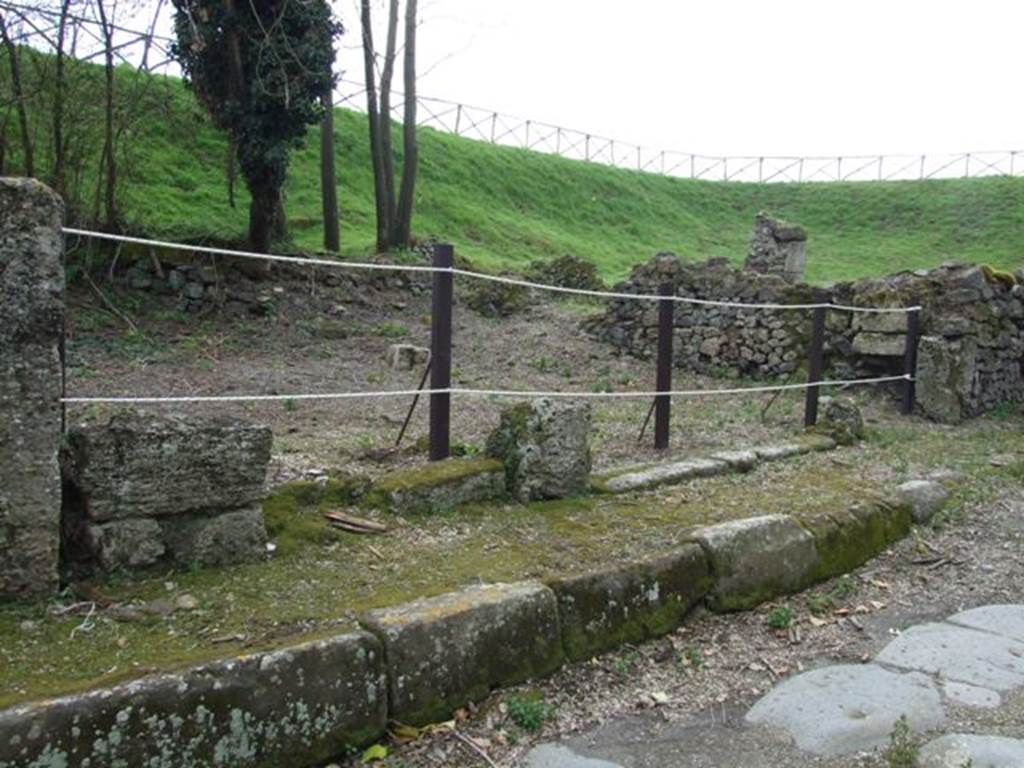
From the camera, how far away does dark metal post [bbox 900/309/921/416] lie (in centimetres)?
935

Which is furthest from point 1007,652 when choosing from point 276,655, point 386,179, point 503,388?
point 386,179

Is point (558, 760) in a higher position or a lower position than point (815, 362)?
lower

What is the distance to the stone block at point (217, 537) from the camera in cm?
311

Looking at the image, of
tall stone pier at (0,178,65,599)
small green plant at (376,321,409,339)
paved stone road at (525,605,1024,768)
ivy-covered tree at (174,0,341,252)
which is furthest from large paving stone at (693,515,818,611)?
ivy-covered tree at (174,0,341,252)

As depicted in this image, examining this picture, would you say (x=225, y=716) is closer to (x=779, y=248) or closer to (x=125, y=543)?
(x=125, y=543)

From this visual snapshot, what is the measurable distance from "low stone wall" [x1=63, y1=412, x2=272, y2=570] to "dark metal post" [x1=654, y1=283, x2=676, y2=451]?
3.81 m

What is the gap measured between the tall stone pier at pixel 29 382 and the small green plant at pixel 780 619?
2840 mm

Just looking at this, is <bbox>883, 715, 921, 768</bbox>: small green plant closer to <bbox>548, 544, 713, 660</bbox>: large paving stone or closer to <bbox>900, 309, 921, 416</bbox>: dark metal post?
<bbox>548, 544, 713, 660</bbox>: large paving stone

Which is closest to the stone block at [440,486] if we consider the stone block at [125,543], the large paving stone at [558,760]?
the stone block at [125,543]

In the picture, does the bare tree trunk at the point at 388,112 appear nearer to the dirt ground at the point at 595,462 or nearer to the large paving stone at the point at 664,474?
the dirt ground at the point at 595,462

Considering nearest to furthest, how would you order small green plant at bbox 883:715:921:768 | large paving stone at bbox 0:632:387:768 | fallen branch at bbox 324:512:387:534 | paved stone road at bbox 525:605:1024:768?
1. large paving stone at bbox 0:632:387:768
2. small green plant at bbox 883:715:921:768
3. paved stone road at bbox 525:605:1024:768
4. fallen branch at bbox 324:512:387:534

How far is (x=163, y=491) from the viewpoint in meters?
3.03

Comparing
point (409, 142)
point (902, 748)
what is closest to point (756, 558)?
point (902, 748)

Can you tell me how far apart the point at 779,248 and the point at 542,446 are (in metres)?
14.6
